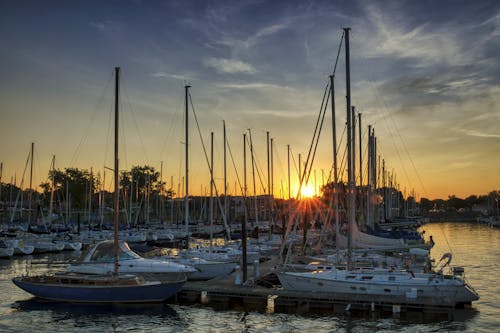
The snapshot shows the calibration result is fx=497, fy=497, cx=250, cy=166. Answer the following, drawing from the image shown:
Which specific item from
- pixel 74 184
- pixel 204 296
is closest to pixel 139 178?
pixel 74 184

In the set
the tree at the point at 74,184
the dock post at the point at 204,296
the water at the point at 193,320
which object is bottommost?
the water at the point at 193,320

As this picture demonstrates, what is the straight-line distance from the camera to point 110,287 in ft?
88.8

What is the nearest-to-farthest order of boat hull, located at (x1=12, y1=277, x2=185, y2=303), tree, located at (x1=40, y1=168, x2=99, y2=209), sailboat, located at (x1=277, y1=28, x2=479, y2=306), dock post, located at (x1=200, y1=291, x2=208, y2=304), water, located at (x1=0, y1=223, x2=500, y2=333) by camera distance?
water, located at (x1=0, y1=223, x2=500, y2=333) → sailboat, located at (x1=277, y1=28, x2=479, y2=306) → boat hull, located at (x1=12, y1=277, x2=185, y2=303) → dock post, located at (x1=200, y1=291, x2=208, y2=304) → tree, located at (x1=40, y1=168, x2=99, y2=209)

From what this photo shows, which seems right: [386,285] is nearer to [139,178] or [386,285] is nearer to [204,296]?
[204,296]

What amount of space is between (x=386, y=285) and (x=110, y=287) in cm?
1484

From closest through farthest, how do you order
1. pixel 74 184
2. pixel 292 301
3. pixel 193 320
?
pixel 193 320
pixel 292 301
pixel 74 184

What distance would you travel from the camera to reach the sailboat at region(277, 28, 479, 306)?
25.6 meters

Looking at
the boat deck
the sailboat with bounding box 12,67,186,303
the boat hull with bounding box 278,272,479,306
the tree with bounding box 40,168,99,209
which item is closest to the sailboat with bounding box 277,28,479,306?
the boat hull with bounding box 278,272,479,306

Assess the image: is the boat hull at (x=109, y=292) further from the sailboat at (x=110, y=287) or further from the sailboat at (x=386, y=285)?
the sailboat at (x=386, y=285)

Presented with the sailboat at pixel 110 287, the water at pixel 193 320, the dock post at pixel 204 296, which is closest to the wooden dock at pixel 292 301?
the dock post at pixel 204 296

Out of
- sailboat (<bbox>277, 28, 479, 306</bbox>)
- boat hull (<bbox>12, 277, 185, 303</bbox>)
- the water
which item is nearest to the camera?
the water

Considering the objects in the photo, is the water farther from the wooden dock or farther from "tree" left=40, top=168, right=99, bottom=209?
"tree" left=40, top=168, right=99, bottom=209

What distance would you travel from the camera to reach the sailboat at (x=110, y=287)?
89.5 feet

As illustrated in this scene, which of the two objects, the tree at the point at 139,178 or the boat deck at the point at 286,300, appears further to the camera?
the tree at the point at 139,178
